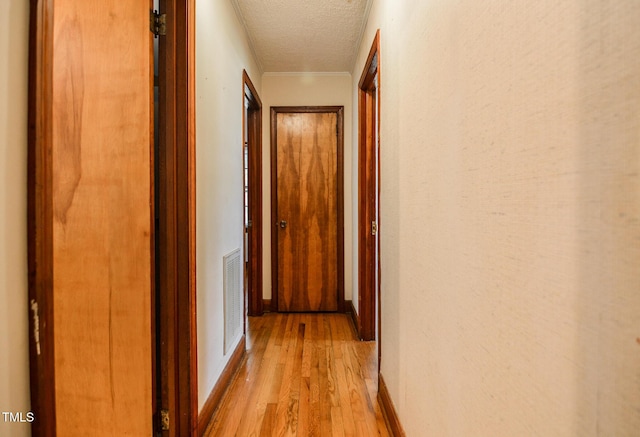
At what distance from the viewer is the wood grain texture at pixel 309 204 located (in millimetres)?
3760

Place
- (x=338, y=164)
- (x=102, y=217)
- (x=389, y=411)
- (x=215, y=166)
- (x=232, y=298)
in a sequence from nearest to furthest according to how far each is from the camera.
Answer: (x=102, y=217) < (x=389, y=411) < (x=215, y=166) < (x=232, y=298) < (x=338, y=164)

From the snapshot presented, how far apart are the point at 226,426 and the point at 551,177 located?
1875 millimetres

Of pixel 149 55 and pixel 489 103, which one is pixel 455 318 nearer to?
pixel 489 103

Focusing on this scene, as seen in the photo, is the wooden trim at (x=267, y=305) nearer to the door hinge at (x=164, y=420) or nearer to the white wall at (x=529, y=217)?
the door hinge at (x=164, y=420)

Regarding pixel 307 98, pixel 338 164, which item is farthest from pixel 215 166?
pixel 307 98

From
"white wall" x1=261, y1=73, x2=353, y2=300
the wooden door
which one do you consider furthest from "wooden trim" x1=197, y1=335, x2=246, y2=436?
"white wall" x1=261, y1=73, x2=353, y2=300

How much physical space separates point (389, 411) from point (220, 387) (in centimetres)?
96

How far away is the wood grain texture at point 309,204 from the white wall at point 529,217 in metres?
2.53

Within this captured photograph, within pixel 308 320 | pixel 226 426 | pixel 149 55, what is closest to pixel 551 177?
pixel 149 55

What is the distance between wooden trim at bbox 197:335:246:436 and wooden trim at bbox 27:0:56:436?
3.92 ft

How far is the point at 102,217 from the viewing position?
140 cm

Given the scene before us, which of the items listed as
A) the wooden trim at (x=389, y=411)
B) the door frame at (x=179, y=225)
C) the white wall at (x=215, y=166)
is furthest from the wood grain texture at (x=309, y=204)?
the door frame at (x=179, y=225)

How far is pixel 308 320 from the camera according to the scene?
3520 mm

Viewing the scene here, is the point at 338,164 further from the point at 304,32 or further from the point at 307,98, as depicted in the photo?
the point at 304,32
